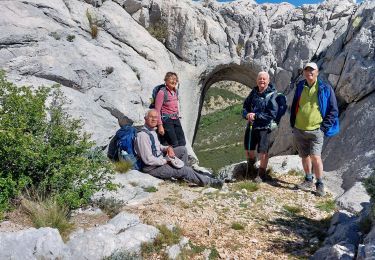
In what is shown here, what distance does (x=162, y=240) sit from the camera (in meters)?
6.52

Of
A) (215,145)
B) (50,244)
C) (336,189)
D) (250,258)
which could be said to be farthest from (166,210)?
(215,145)

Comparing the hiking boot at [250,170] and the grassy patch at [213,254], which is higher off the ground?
the hiking boot at [250,170]

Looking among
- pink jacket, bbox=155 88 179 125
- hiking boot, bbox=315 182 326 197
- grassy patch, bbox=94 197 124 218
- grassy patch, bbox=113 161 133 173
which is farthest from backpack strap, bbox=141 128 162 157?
hiking boot, bbox=315 182 326 197

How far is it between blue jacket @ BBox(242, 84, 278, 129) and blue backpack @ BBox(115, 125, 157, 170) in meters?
2.62

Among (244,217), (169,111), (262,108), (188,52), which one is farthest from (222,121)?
(244,217)

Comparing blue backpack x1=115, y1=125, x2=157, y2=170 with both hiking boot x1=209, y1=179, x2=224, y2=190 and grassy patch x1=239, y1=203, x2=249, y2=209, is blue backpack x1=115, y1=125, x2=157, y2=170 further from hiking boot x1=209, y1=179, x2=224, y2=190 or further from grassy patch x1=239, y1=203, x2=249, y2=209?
grassy patch x1=239, y1=203, x2=249, y2=209

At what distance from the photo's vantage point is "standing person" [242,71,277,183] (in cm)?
991

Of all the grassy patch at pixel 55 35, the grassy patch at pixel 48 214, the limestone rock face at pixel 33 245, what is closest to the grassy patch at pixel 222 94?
the grassy patch at pixel 55 35

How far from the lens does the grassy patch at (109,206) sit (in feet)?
24.9

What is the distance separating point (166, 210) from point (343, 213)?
3.28 m

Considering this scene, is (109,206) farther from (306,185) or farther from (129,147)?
(306,185)

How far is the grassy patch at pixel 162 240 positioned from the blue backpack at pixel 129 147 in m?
3.31

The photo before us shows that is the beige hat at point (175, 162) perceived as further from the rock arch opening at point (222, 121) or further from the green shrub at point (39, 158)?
the rock arch opening at point (222, 121)

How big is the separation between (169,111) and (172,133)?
637mm
